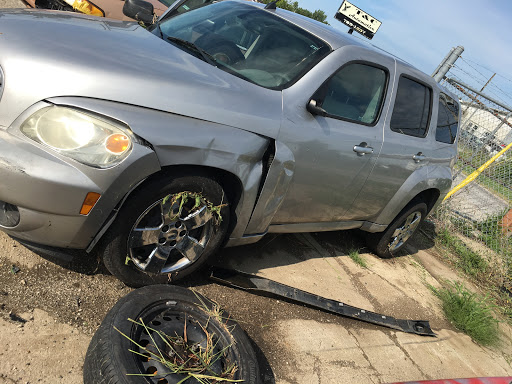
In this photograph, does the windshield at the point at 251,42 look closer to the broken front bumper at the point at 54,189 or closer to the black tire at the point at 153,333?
the broken front bumper at the point at 54,189

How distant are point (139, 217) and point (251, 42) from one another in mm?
1613

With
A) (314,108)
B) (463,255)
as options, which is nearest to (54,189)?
(314,108)

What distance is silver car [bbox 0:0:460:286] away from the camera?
211 cm

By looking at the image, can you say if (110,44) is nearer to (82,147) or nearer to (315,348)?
(82,147)

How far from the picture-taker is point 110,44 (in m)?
2.48

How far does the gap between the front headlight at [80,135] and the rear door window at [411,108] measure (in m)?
2.52

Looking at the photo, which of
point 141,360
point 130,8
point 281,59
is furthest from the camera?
point 130,8

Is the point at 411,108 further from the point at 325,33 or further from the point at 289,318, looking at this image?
the point at 289,318

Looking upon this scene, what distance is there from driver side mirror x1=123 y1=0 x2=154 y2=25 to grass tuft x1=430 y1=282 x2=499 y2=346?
4.00 metres

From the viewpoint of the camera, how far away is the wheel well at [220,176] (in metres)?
2.42

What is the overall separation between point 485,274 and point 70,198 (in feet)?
19.0

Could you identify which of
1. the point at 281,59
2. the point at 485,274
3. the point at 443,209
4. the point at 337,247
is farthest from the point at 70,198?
the point at 443,209

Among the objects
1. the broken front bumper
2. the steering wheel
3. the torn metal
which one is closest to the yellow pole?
the torn metal

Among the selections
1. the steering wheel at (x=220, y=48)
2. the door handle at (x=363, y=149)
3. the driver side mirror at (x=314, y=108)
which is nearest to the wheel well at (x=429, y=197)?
the door handle at (x=363, y=149)
